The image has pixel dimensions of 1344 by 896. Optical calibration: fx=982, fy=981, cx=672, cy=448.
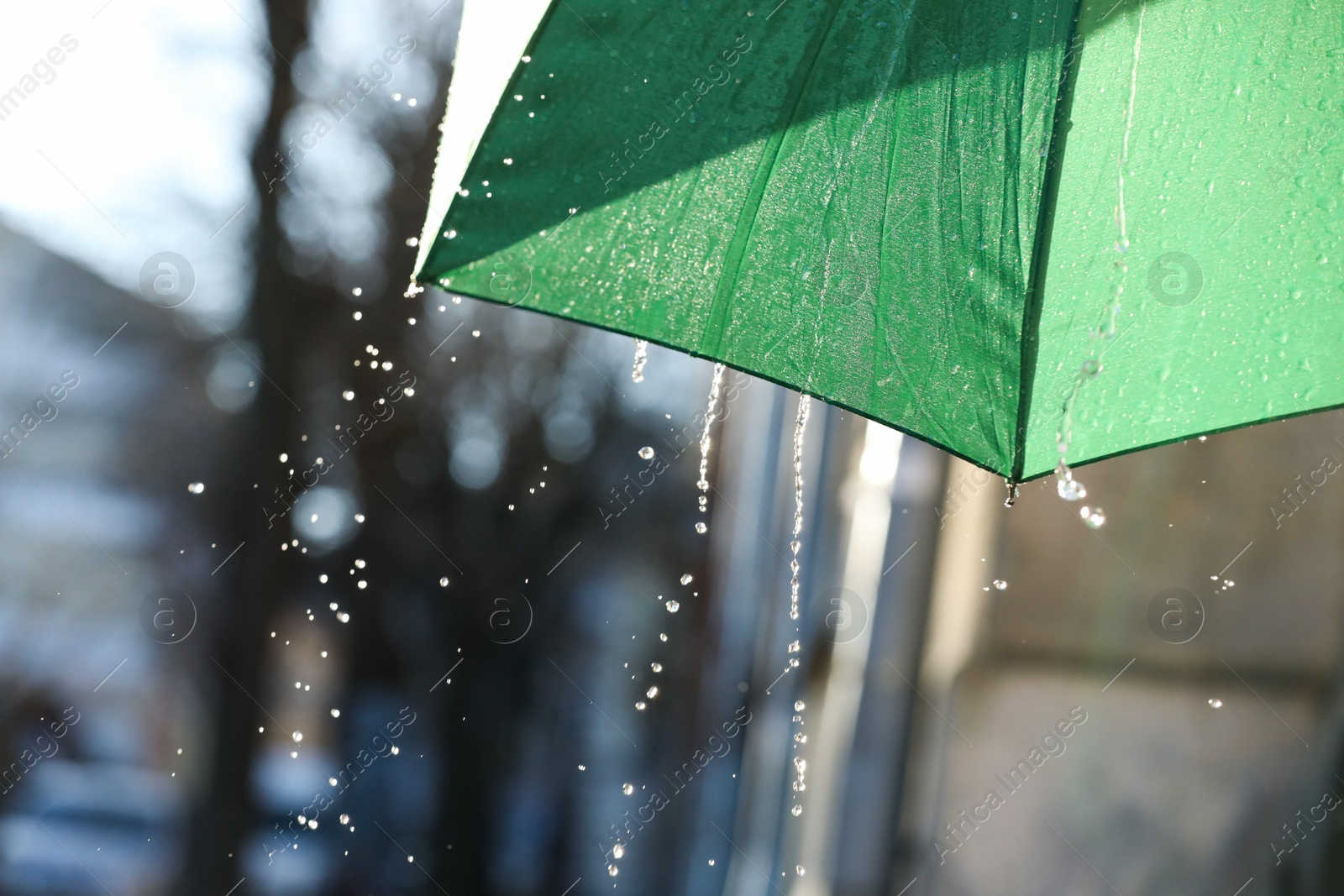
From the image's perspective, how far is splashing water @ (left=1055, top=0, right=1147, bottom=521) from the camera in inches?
38.8

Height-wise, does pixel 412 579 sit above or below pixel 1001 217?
below

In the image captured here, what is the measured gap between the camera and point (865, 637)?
3.46 meters

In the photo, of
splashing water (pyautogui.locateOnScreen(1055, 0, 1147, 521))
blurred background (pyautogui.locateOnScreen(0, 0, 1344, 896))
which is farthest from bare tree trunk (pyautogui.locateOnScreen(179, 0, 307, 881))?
splashing water (pyautogui.locateOnScreen(1055, 0, 1147, 521))

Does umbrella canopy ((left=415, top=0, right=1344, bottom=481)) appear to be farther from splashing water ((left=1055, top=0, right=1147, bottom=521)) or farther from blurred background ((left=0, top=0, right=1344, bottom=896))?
blurred background ((left=0, top=0, right=1344, bottom=896))

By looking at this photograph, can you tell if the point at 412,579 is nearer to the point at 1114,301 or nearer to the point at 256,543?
the point at 256,543

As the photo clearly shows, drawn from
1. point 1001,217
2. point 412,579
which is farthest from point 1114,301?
point 412,579

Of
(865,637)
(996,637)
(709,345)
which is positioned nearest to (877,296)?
(709,345)

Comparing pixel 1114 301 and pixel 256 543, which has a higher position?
pixel 1114 301

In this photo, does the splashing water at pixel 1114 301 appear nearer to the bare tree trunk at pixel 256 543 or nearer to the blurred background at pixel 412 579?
the blurred background at pixel 412 579

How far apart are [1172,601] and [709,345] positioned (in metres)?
2.09

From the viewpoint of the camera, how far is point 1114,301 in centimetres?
99

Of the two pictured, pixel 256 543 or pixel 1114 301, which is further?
pixel 256 543

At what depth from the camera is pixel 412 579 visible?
4.21 m

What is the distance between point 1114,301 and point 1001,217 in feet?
0.46
